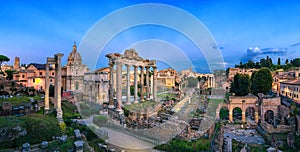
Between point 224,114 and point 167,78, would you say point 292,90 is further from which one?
point 167,78

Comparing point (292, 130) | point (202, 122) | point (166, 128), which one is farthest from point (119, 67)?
point (292, 130)

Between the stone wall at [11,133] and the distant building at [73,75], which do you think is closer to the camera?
the stone wall at [11,133]

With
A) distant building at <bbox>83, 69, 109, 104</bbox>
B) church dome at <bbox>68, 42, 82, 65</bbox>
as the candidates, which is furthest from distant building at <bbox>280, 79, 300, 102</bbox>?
church dome at <bbox>68, 42, 82, 65</bbox>

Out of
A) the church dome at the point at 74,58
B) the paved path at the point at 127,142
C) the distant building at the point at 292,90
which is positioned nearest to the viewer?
the paved path at the point at 127,142

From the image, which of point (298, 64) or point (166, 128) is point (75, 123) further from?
point (298, 64)

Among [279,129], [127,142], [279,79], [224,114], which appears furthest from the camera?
[279,79]

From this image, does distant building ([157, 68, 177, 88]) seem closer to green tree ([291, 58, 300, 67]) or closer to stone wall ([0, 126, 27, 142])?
green tree ([291, 58, 300, 67])

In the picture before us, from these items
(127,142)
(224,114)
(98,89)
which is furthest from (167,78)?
(127,142)

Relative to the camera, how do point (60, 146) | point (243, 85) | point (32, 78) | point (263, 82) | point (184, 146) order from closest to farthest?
point (60, 146) < point (184, 146) < point (263, 82) < point (243, 85) < point (32, 78)

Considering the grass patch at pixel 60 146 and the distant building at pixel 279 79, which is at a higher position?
the distant building at pixel 279 79

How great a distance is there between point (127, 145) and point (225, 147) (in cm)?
873

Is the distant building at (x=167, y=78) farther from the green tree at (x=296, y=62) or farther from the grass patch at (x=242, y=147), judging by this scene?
the grass patch at (x=242, y=147)

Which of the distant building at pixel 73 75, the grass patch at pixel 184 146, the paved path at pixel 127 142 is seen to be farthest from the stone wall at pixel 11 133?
the distant building at pixel 73 75

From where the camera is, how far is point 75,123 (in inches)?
635
